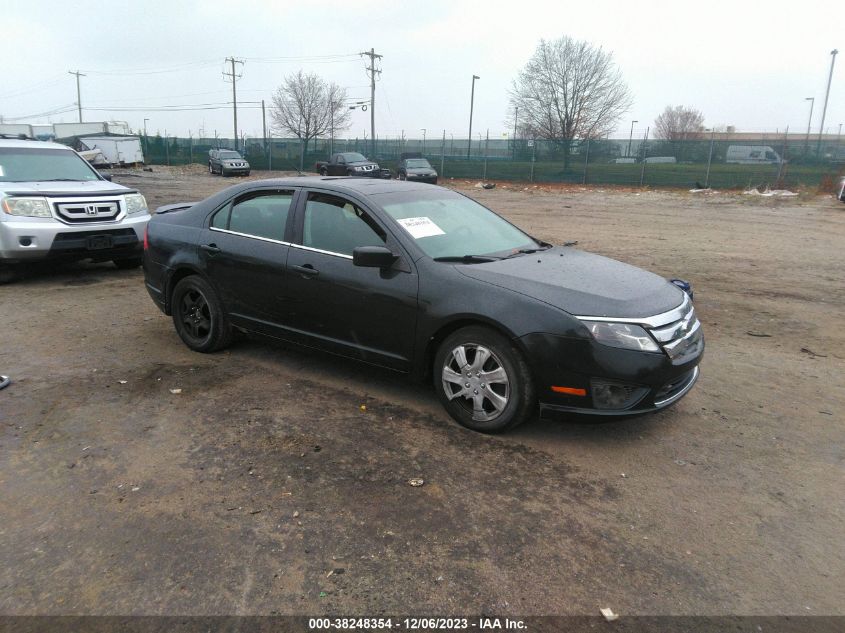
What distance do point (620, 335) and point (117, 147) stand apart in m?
47.0

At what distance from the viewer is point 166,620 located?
2383 mm

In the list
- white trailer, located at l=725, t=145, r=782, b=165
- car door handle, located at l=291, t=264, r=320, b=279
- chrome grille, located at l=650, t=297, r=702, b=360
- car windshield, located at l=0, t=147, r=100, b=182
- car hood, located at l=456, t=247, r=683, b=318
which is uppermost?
white trailer, located at l=725, t=145, r=782, b=165

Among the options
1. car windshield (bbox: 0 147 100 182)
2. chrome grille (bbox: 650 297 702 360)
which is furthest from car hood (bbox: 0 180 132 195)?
chrome grille (bbox: 650 297 702 360)

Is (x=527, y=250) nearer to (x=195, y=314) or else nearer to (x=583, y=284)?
(x=583, y=284)

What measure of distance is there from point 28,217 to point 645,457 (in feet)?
25.3

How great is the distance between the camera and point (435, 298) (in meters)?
3.96

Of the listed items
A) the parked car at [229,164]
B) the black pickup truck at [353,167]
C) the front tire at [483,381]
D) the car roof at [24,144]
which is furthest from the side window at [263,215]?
the parked car at [229,164]

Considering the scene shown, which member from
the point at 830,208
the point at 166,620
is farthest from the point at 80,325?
the point at 830,208

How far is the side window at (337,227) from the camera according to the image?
4383mm

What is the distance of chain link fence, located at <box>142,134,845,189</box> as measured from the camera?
28.5 metres

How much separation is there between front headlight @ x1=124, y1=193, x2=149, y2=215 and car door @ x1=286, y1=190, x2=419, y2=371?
16.6 feet

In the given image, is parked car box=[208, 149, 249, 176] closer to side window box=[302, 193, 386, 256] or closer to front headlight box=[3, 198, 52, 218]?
front headlight box=[3, 198, 52, 218]

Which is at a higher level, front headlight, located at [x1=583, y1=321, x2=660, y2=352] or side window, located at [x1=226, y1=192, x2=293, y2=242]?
side window, located at [x1=226, y1=192, x2=293, y2=242]

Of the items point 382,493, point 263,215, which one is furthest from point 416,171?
point 382,493
